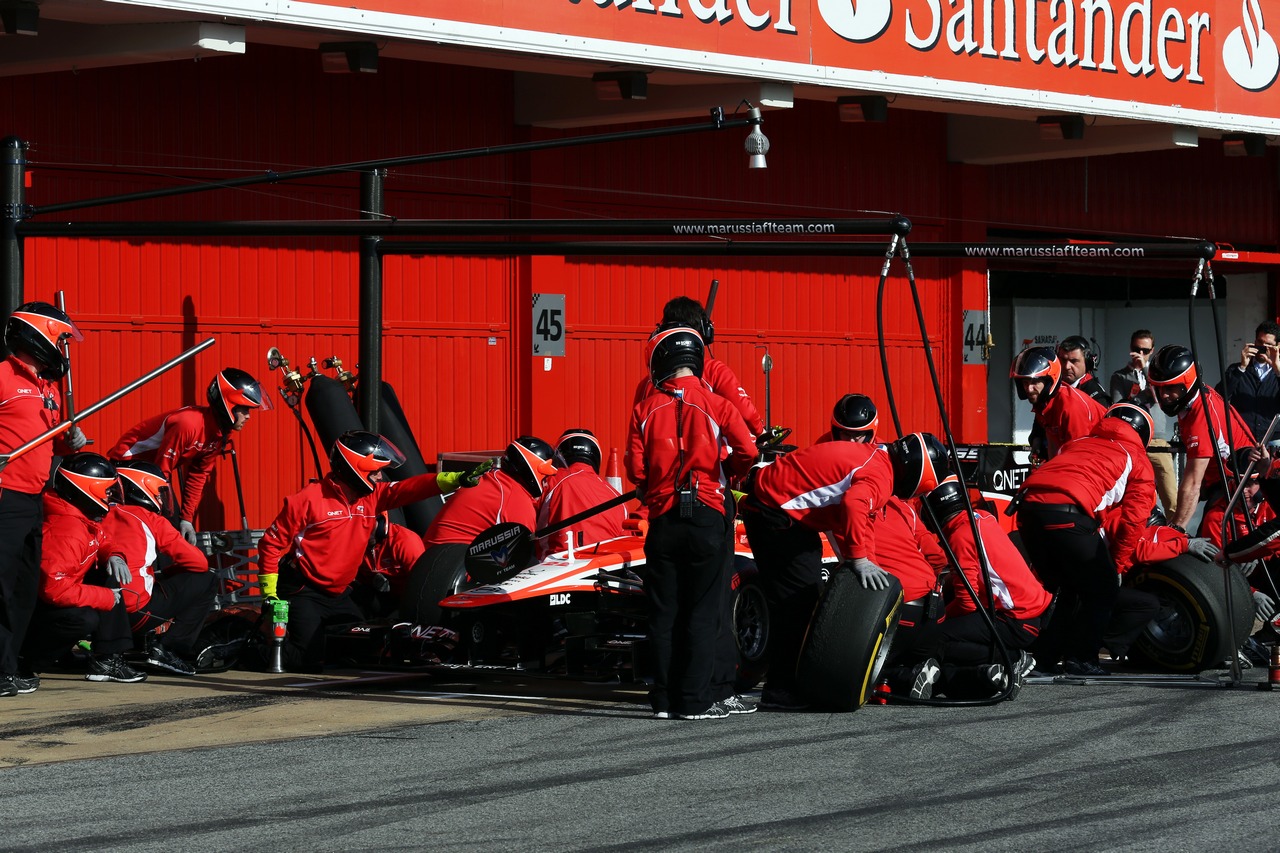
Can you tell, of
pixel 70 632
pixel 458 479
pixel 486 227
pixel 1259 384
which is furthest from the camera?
pixel 1259 384

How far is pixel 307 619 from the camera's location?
1134 centimetres

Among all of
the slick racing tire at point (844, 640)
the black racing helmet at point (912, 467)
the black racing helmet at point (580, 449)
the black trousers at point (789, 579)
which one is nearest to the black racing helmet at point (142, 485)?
the black racing helmet at point (580, 449)

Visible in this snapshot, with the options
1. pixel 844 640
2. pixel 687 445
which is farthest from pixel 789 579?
pixel 687 445

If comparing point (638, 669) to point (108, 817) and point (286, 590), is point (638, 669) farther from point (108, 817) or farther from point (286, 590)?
point (108, 817)

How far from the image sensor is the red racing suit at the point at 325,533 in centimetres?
1148

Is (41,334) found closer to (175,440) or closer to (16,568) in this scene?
(16,568)

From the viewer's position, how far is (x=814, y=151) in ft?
61.7

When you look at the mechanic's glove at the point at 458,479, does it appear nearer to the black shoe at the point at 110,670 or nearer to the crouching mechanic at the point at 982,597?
the black shoe at the point at 110,670

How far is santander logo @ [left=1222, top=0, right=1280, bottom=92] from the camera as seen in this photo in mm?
18734

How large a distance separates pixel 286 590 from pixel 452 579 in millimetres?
1049

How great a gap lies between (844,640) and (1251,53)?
11.9m

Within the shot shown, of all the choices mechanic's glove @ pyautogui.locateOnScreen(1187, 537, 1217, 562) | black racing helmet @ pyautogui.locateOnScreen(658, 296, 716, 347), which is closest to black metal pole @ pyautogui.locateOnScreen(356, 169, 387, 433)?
black racing helmet @ pyautogui.locateOnScreen(658, 296, 716, 347)

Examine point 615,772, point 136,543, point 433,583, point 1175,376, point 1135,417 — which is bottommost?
point 615,772

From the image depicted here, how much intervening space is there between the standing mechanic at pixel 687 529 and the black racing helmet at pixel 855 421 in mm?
764
